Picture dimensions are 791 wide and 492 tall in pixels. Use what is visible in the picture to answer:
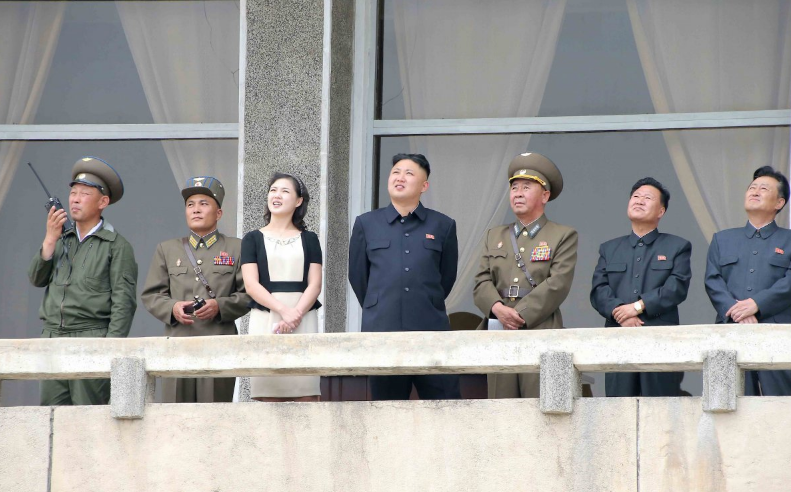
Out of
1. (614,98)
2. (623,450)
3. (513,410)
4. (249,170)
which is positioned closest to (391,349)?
(513,410)

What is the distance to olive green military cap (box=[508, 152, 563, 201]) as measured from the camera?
8156mm

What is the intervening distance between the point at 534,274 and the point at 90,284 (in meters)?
2.56

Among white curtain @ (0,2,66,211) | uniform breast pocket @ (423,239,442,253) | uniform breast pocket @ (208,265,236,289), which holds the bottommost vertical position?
uniform breast pocket @ (208,265,236,289)

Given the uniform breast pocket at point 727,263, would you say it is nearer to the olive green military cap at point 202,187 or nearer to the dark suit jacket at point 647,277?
the dark suit jacket at point 647,277

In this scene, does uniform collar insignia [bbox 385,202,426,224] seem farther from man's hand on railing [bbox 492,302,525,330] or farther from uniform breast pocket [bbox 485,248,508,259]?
man's hand on railing [bbox 492,302,525,330]

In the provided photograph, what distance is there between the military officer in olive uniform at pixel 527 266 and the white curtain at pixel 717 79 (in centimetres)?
187

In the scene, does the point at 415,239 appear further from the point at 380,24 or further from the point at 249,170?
the point at 380,24

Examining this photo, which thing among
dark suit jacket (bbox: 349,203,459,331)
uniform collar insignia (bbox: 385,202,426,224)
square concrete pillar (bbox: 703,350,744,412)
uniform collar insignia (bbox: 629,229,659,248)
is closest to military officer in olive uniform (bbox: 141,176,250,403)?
dark suit jacket (bbox: 349,203,459,331)

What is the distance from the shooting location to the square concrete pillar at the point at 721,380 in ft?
21.1

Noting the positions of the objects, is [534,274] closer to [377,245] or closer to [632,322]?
[632,322]

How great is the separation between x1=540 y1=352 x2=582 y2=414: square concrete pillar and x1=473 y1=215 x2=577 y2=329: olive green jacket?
106 centimetres

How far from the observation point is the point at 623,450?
6.58m

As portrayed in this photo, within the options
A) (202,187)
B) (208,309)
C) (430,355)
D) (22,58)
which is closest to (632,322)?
(430,355)

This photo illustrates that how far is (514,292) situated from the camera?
788cm
